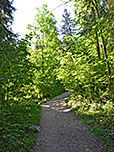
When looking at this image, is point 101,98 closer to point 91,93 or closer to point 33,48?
point 91,93

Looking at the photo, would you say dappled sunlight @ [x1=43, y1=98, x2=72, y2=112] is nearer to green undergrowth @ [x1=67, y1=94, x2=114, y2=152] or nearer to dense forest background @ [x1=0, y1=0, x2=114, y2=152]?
dense forest background @ [x1=0, y1=0, x2=114, y2=152]

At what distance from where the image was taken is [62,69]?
364 inches

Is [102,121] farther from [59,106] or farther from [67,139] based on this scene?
[59,106]

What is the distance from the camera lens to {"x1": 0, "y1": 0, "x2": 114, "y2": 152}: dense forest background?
3953 mm

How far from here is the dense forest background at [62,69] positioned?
156 inches

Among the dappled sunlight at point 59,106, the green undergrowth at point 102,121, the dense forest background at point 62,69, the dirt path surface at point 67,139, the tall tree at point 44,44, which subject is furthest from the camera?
the tall tree at point 44,44

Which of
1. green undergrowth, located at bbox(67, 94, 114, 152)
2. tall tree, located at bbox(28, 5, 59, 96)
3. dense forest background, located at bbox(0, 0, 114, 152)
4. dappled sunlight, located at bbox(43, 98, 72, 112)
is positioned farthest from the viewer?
tall tree, located at bbox(28, 5, 59, 96)

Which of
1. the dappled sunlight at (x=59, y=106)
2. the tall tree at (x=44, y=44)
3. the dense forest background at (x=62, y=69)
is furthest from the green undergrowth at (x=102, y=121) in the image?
the tall tree at (x=44, y=44)

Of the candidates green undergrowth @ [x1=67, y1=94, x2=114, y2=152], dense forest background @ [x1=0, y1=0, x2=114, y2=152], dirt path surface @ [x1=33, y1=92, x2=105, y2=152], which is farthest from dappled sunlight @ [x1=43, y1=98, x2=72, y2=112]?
dirt path surface @ [x1=33, y1=92, x2=105, y2=152]

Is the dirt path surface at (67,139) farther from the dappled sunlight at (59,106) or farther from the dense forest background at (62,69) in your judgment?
the dappled sunlight at (59,106)

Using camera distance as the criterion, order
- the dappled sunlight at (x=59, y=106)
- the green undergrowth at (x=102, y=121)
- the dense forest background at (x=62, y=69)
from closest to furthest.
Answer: the dense forest background at (x=62, y=69) < the green undergrowth at (x=102, y=121) < the dappled sunlight at (x=59, y=106)

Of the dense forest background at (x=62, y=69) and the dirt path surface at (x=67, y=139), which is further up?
the dense forest background at (x=62, y=69)

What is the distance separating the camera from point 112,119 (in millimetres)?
5125

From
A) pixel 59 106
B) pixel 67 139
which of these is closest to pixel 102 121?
pixel 67 139
